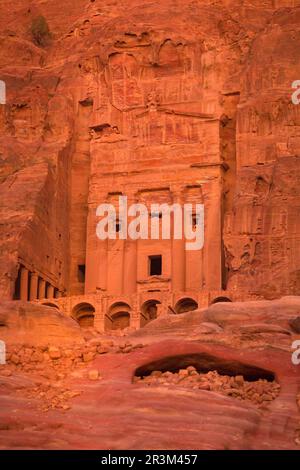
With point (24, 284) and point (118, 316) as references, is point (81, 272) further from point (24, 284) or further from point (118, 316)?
point (24, 284)

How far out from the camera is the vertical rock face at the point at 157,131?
56.8 metres

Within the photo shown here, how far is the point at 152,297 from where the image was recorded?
188 feet

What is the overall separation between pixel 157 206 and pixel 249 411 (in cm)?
3488

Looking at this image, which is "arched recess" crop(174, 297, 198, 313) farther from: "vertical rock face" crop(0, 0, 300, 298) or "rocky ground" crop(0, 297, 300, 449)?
"rocky ground" crop(0, 297, 300, 449)

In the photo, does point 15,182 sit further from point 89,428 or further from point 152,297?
point 89,428

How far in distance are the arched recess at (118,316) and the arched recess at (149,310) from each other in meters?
0.78

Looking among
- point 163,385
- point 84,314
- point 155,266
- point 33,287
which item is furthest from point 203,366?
point 155,266

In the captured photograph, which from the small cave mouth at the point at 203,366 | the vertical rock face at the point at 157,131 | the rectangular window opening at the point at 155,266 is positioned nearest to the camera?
the small cave mouth at the point at 203,366

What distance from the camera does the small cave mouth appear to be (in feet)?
98.8

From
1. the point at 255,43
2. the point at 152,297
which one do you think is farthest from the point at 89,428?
the point at 255,43

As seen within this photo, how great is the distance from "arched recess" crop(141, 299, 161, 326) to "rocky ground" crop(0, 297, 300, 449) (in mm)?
19058

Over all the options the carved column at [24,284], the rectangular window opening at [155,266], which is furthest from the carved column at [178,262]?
the carved column at [24,284]

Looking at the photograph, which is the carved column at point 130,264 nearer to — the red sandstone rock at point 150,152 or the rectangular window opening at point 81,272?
the red sandstone rock at point 150,152

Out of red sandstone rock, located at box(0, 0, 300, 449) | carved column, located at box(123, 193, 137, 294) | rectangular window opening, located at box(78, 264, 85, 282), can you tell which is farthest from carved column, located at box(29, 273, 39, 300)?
rectangular window opening, located at box(78, 264, 85, 282)
